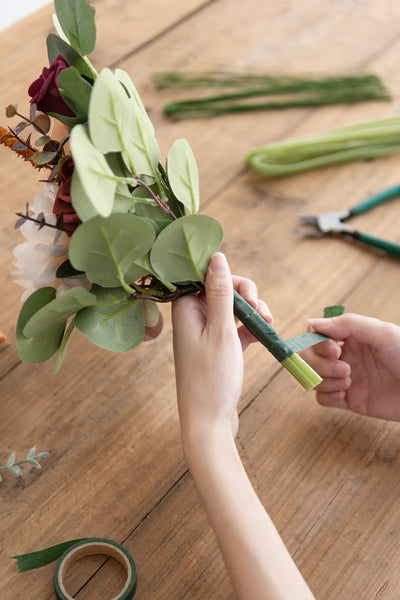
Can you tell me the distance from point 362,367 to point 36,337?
1.37 feet

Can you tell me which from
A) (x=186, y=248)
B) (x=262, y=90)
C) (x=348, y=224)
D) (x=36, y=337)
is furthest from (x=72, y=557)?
(x=262, y=90)

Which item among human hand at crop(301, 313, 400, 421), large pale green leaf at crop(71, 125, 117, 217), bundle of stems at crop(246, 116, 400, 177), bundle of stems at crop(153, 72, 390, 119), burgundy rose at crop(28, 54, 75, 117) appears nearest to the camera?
large pale green leaf at crop(71, 125, 117, 217)

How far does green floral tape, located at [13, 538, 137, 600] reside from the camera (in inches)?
24.5

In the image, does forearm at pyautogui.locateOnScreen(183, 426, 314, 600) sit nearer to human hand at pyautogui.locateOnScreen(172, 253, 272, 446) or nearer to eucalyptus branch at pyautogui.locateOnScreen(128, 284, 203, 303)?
human hand at pyautogui.locateOnScreen(172, 253, 272, 446)

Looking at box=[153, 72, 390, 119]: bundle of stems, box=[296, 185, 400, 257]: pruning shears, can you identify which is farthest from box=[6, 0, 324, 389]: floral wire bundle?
box=[153, 72, 390, 119]: bundle of stems

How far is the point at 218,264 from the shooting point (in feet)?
2.21

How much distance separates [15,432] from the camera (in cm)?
76

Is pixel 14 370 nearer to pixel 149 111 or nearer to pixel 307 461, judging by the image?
pixel 307 461

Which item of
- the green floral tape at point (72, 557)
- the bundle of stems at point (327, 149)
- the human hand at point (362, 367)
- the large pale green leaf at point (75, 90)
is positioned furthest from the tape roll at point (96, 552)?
the bundle of stems at point (327, 149)

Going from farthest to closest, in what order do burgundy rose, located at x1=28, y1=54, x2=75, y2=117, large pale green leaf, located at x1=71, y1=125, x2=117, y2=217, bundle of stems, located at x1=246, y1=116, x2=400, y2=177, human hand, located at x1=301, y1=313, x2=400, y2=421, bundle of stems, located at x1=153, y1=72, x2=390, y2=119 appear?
bundle of stems, located at x1=153, y1=72, x2=390, y2=119 < bundle of stems, located at x1=246, y1=116, x2=400, y2=177 < human hand, located at x1=301, y1=313, x2=400, y2=421 < burgundy rose, located at x1=28, y1=54, x2=75, y2=117 < large pale green leaf, located at x1=71, y1=125, x2=117, y2=217

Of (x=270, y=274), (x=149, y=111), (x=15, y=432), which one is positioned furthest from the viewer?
(x=149, y=111)

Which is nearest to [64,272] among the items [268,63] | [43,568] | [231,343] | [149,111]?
[231,343]

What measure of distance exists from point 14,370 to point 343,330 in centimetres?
43

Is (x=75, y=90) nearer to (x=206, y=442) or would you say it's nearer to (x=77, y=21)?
(x=77, y=21)
